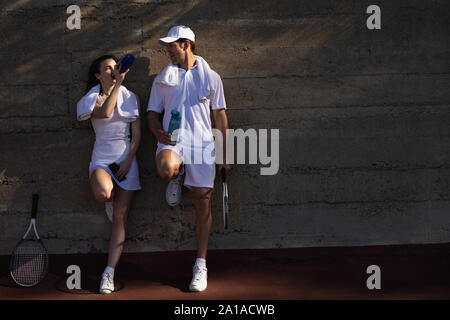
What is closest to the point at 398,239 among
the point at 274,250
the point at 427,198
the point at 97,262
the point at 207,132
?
the point at 427,198

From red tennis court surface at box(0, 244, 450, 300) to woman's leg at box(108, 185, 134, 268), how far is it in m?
0.26

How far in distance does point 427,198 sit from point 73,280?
3251mm

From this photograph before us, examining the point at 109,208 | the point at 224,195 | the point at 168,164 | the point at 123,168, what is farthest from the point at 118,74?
the point at 224,195

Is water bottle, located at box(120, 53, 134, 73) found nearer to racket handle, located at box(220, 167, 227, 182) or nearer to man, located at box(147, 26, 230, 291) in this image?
man, located at box(147, 26, 230, 291)

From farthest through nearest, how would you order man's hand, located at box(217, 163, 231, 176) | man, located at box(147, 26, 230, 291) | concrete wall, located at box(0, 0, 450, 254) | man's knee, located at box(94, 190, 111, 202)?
concrete wall, located at box(0, 0, 450, 254), man's hand, located at box(217, 163, 231, 176), man, located at box(147, 26, 230, 291), man's knee, located at box(94, 190, 111, 202)

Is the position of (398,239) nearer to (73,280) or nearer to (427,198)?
(427,198)

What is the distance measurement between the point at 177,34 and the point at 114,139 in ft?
3.42

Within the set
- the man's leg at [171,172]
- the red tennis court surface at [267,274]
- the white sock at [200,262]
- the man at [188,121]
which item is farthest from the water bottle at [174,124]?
the red tennis court surface at [267,274]

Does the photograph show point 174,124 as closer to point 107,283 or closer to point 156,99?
point 156,99

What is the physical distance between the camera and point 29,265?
14.2ft

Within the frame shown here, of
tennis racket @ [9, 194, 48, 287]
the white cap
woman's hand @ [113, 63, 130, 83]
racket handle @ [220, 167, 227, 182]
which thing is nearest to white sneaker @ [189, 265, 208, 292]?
racket handle @ [220, 167, 227, 182]

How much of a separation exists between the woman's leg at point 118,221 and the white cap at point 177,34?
1308 mm

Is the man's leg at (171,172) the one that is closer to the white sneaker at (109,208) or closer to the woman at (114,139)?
the woman at (114,139)

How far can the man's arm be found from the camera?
172 inches
